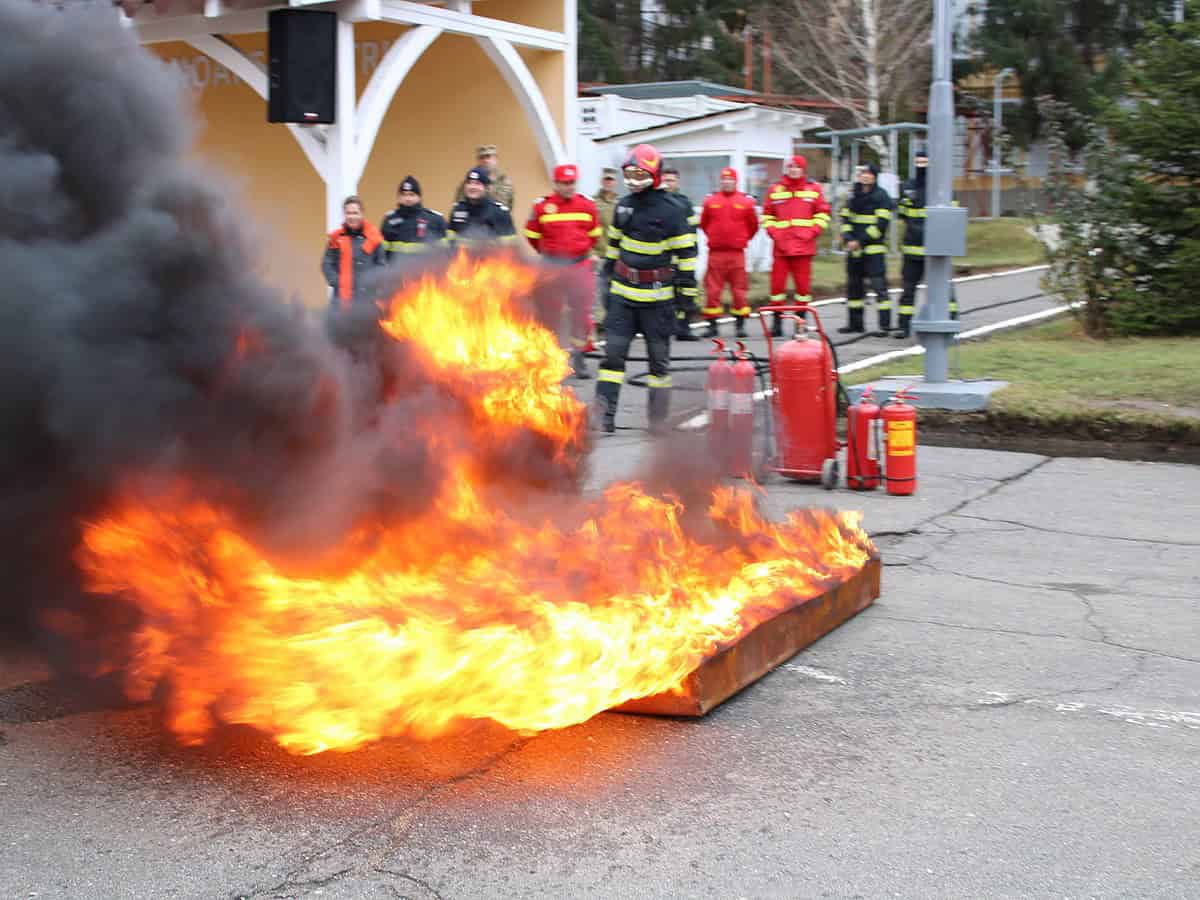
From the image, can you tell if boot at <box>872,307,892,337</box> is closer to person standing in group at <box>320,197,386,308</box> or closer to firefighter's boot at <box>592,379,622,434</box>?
firefighter's boot at <box>592,379,622,434</box>

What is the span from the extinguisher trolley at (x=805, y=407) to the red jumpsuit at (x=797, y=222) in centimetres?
622

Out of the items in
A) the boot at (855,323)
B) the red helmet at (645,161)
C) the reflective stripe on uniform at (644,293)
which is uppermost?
the red helmet at (645,161)

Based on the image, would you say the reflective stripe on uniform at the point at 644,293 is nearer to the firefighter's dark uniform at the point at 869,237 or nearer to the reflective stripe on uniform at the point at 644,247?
the reflective stripe on uniform at the point at 644,247

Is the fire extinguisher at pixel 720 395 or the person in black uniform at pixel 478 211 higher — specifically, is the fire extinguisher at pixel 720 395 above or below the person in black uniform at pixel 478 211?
below

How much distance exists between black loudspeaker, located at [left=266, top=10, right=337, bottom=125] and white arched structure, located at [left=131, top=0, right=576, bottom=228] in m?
0.29

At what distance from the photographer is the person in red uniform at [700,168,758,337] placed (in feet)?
50.1

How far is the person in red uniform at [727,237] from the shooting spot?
15258mm

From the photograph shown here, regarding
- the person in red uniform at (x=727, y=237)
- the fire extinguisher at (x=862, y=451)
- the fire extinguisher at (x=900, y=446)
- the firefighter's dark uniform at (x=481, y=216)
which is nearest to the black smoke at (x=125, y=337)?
the fire extinguisher at (x=900, y=446)

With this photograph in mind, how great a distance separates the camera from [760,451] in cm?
944

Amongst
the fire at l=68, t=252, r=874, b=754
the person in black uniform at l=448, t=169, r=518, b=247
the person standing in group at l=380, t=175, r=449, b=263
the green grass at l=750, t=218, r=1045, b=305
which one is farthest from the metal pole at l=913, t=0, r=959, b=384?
the green grass at l=750, t=218, r=1045, b=305

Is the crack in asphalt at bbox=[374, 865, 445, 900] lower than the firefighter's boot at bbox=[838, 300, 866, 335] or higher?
lower

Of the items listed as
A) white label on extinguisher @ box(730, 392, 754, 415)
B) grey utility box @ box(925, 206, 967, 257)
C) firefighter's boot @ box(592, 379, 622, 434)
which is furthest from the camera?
grey utility box @ box(925, 206, 967, 257)

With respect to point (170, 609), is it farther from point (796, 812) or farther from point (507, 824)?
point (796, 812)

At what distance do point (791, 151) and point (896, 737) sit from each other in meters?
23.1
